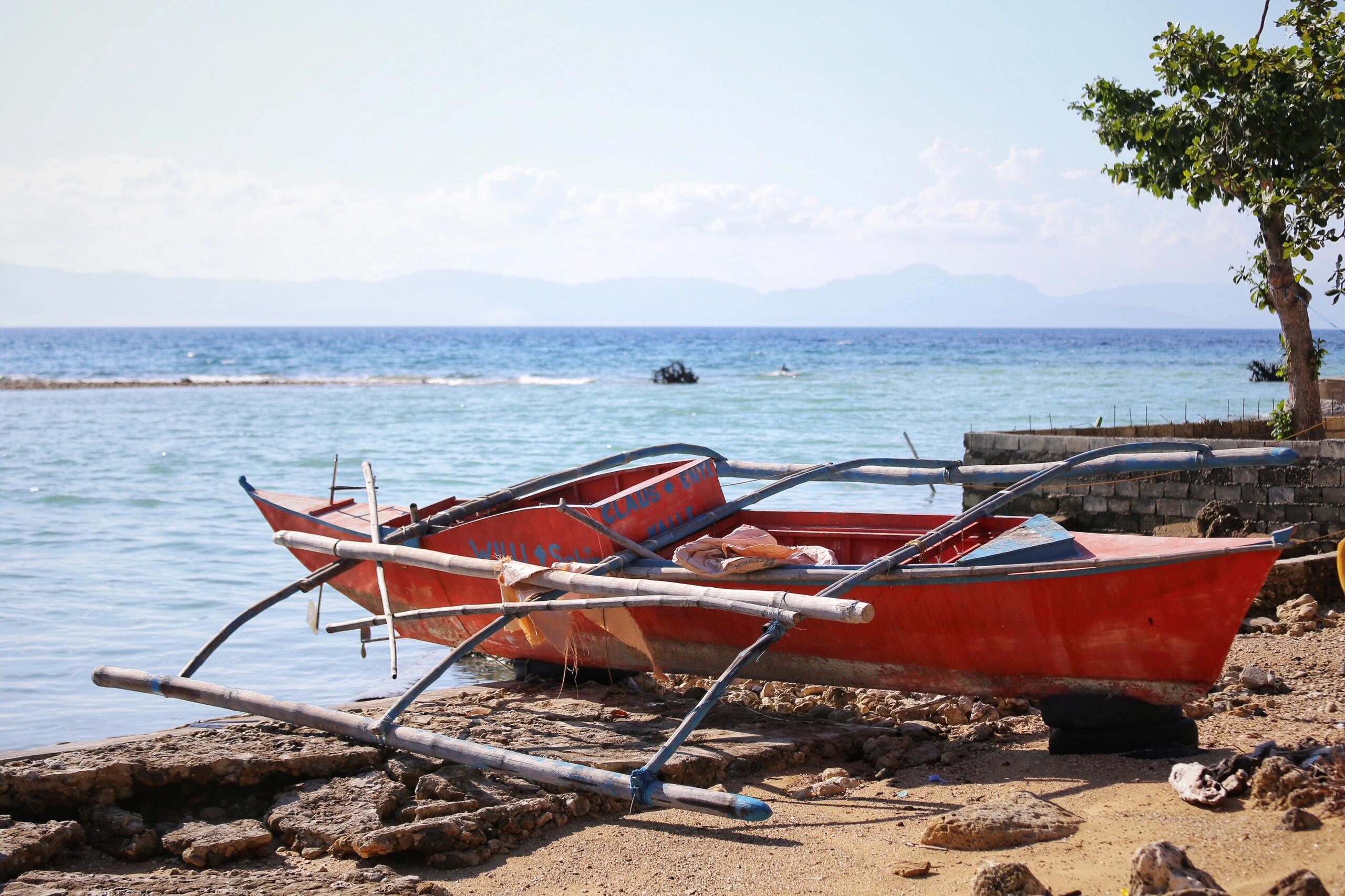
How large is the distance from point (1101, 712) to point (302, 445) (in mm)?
20964

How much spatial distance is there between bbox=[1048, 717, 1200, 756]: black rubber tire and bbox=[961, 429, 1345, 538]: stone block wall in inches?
113

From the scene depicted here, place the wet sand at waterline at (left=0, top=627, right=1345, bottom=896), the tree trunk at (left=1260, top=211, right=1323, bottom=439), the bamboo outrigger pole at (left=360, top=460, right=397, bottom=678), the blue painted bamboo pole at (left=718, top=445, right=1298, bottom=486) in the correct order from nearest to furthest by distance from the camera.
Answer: the wet sand at waterline at (left=0, top=627, right=1345, bottom=896)
the blue painted bamboo pole at (left=718, top=445, right=1298, bottom=486)
the bamboo outrigger pole at (left=360, top=460, right=397, bottom=678)
the tree trunk at (left=1260, top=211, right=1323, bottom=439)

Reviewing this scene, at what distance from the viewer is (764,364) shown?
61.5 metres

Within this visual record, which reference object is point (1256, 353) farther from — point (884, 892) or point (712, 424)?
point (884, 892)

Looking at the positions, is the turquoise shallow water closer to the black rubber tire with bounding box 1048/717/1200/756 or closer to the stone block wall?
the stone block wall

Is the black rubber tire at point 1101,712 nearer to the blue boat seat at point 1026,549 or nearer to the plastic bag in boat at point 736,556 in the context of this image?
the blue boat seat at point 1026,549

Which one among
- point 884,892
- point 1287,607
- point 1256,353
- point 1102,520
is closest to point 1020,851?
point 884,892

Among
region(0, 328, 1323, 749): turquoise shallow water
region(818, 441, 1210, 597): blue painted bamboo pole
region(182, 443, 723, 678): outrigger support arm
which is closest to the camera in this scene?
region(818, 441, 1210, 597): blue painted bamboo pole

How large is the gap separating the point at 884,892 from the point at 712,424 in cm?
2400

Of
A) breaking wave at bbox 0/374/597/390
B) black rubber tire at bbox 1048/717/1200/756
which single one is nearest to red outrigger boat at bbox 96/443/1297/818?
black rubber tire at bbox 1048/717/1200/756

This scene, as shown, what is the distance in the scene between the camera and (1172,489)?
987 cm

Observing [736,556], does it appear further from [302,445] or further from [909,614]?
[302,445]

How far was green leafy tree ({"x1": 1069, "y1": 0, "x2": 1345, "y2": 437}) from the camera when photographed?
31.1 ft

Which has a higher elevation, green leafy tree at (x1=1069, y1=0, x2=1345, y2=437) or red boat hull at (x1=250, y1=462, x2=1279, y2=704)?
green leafy tree at (x1=1069, y1=0, x2=1345, y2=437)
